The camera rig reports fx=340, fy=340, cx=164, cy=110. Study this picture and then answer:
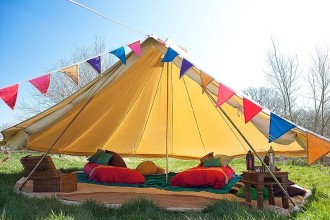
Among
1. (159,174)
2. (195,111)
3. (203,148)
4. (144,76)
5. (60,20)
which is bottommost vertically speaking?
(159,174)

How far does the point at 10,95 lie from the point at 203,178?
2630 millimetres

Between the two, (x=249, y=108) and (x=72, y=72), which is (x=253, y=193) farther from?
(x=72, y=72)

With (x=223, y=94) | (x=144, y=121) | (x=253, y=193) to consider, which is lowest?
(x=253, y=193)

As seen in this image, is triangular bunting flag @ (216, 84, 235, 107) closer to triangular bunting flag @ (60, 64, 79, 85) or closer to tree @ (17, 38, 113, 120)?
triangular bunting flag @ (60, 64, 79, 85)

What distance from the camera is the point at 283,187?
333cm

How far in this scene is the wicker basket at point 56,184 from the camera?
3.94 meters

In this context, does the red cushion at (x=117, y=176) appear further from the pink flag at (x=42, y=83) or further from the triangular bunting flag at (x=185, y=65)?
the triangular bunting flag at (x=185, y=65)

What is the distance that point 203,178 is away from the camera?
182 inches

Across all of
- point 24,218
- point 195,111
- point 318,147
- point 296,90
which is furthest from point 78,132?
point 296,90

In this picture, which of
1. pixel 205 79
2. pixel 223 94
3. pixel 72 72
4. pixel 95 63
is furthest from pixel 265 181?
pixel 72 72

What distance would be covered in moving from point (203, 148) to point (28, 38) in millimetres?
5025

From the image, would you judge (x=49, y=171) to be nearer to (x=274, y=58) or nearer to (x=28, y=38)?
(x=28, y=38)

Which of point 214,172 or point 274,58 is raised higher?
point 274,58

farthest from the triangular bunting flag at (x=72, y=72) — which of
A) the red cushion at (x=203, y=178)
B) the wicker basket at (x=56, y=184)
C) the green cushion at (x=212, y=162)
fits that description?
the green cushion at (x=212, y=162)
